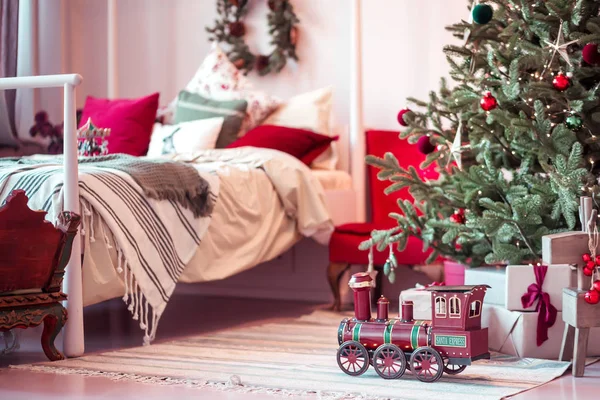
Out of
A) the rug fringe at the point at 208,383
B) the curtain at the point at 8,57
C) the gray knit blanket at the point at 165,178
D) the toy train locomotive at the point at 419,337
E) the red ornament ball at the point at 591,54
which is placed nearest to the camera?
the rug fringe at the point at 208,383

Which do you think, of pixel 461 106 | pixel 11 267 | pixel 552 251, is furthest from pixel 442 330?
pixel 11 267

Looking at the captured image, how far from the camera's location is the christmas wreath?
15.2 ft

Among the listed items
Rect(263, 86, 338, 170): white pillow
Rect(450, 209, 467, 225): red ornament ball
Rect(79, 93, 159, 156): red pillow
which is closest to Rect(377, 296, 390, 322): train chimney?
Rect(450, 209, 467, 225): red ornament ball

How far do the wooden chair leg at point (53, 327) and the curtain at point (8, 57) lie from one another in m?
1.31

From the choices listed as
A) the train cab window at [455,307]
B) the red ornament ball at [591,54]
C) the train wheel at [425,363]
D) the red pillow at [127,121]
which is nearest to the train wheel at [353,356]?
the train wheel at [425,363]

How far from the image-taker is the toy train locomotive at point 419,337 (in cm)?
219

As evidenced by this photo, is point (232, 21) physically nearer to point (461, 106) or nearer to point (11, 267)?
point (461, 106)

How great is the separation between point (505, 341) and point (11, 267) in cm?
150

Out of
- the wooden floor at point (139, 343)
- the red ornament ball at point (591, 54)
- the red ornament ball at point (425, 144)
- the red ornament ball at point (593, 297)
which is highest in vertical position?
the red ornament ball at point (591, 54)

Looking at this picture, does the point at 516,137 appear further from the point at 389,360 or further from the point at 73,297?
the point at 73,297

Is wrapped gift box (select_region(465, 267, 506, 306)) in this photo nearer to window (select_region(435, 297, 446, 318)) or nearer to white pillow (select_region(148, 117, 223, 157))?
→ window (select_region(435, 297, 446, 318))

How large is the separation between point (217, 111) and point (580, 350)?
2.38 meters

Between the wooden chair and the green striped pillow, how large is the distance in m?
1.70

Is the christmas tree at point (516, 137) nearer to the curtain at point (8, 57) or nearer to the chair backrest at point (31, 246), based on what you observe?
the chair backrest at point (31, 246)
